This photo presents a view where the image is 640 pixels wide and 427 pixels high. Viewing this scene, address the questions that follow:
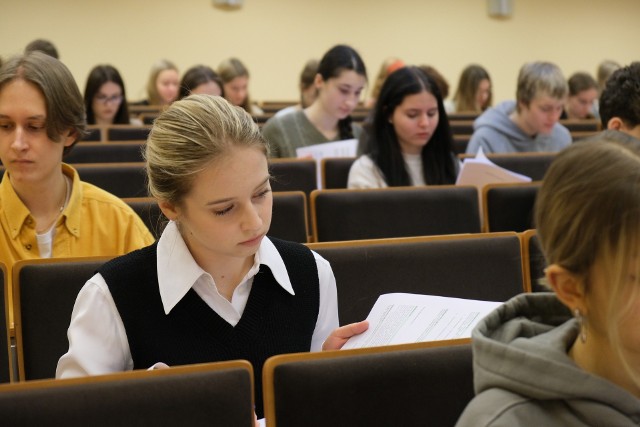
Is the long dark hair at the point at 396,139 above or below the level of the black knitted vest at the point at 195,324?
above

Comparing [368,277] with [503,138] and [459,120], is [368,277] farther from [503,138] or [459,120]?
[459,120]

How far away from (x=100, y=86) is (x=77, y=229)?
11.0 feet

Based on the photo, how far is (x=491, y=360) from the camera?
1.05 metres

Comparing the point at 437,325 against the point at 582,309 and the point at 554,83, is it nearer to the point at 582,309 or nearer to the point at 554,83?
the point at 582,309

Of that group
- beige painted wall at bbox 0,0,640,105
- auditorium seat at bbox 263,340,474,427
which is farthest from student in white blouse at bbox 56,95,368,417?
beige painted wall at bbox 0,0,640,105

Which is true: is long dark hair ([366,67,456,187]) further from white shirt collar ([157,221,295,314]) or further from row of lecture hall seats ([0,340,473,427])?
row of lecture hall seats ([0,340,473,427])

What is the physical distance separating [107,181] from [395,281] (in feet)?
4.69

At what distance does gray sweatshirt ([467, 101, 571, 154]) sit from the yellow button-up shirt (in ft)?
7.74

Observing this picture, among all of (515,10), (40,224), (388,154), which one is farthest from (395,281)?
(515,10)

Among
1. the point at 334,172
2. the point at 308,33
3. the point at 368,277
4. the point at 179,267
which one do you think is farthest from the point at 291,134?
the point at 308,33

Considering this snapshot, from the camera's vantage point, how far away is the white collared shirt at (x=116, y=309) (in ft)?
5.20

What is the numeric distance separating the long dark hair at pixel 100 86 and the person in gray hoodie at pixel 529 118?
233cm

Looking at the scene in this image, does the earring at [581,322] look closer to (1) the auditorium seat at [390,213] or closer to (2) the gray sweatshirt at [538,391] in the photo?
(2) the gray sweatshirt at [538,391]

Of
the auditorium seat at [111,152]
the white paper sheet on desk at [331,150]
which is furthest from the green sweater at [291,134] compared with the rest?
the auditorium seat at [111,152]
